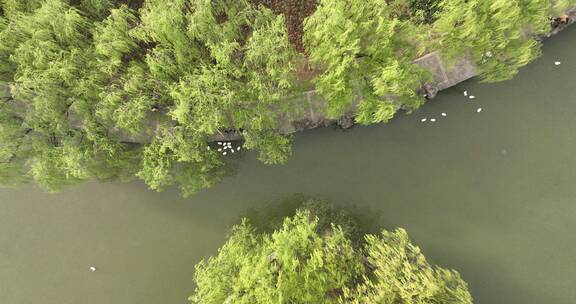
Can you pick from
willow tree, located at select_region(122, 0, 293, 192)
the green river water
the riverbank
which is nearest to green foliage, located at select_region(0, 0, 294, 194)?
willow tree, located at select_region(122, 0, 293, 192)

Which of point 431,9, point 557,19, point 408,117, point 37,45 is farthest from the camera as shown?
point 408,117

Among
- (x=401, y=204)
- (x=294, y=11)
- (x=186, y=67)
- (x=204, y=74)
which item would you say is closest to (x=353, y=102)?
(x=294, y=11)

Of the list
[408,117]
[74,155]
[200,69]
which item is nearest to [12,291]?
[74,155]

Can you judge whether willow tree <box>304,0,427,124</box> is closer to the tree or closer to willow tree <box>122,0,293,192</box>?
willow tree <box>122,0,293,192</box>

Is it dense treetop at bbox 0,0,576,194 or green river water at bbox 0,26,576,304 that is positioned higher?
dense treetop at bbox 0,0,576,194

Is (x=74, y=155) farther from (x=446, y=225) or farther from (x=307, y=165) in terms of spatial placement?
(x=446, y=225)

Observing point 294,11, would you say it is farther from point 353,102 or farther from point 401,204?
point 401,204
